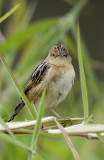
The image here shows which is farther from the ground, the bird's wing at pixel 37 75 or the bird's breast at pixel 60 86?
the bird's wing at pixel 37 75

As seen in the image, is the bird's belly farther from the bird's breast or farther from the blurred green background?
the blurred green background

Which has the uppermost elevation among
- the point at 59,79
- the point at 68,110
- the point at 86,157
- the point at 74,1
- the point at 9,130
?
the point at 74,1

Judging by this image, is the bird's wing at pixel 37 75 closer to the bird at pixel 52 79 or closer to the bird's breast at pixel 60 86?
the bird at pixel 52 79

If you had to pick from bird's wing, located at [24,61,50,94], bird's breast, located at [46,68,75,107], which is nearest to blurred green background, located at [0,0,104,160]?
bird's wing, located at [24,61,50,94]

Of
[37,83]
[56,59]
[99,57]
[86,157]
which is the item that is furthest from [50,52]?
[99,57]

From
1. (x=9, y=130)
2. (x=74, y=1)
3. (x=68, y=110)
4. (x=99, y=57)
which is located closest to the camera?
(x=9, y=130)

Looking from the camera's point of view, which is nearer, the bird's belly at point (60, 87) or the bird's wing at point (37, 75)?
the bird's belly at point (60, 87)

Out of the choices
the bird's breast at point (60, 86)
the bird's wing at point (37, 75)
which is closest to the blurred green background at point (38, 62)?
the bird's wing at point (37, 75)

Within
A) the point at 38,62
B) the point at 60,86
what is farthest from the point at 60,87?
the point at 38,62

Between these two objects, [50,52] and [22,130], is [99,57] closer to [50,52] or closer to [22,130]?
[50,52]
